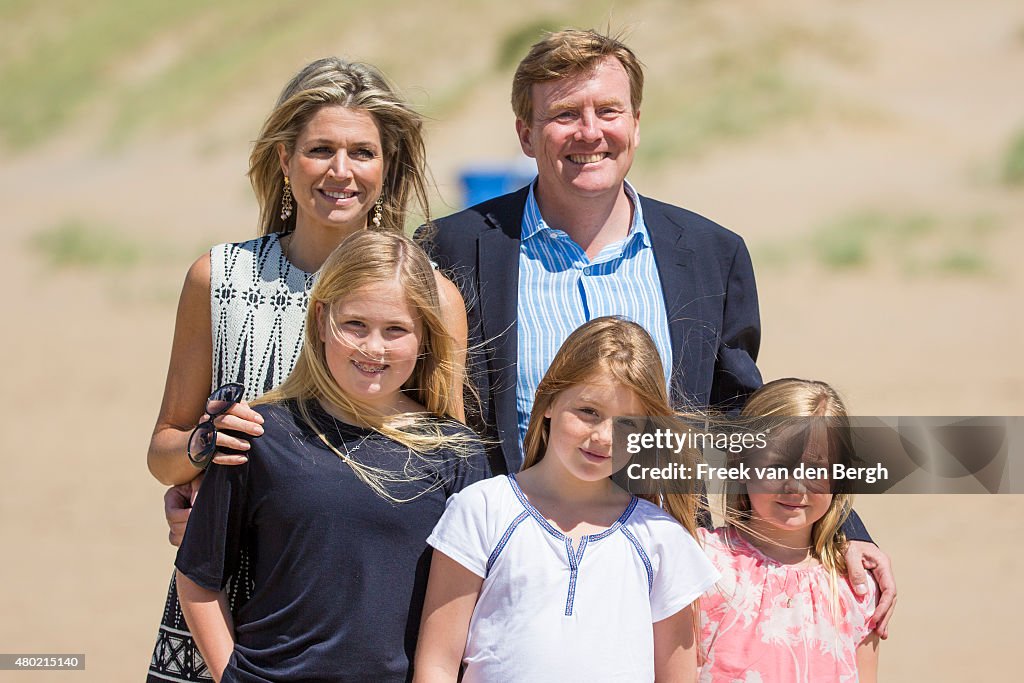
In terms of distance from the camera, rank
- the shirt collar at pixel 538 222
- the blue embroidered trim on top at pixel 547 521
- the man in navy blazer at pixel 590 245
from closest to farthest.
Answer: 1. the blue embroidered trim on top at pixel 547 521
2. the man in navy blazer at pixel 590 245
3. the shirt collar at pixel 538 222

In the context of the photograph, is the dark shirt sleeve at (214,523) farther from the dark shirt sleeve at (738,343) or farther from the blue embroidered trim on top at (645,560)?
the dark shirt sleeve at (738,343)

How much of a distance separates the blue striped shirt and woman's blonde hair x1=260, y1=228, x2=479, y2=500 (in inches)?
10.9

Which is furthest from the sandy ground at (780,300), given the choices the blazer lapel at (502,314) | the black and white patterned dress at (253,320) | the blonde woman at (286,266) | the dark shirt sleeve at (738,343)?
the blazer lapel at (502,314)

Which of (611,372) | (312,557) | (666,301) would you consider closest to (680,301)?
(666,301)

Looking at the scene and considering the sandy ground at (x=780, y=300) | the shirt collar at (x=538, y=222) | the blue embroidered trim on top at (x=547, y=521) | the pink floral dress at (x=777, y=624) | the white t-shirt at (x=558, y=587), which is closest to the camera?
the white t-shirt at (x=558, y=587)

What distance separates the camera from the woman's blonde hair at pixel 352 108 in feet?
10.2

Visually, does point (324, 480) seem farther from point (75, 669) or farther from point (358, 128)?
point (75, 669)

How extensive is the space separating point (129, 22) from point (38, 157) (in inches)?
415

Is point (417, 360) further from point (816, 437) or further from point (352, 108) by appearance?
point (816, 437)

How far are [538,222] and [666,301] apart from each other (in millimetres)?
405

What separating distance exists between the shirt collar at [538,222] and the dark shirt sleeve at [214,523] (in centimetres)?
107

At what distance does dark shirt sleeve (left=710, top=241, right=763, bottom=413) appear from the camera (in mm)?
3250

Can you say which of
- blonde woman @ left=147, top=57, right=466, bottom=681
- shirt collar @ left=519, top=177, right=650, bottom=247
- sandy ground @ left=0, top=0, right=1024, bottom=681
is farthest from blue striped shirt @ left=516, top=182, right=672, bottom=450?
sandy ground @ left=0, top=0, right=1024, bottom=681

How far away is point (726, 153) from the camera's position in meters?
20.4
